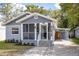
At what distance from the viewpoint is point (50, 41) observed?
8.38 metres

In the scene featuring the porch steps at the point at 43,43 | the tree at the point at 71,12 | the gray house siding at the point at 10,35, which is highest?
the tree at the point at 71,12

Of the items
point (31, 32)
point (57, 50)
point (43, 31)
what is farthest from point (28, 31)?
point (57, 50)

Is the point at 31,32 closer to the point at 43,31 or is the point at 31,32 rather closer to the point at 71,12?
the point at 43,31

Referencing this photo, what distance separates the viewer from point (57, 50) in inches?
330


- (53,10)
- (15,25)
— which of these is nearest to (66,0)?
(53,10)

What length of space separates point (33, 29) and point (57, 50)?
0.42m

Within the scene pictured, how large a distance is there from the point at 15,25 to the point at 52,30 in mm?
486

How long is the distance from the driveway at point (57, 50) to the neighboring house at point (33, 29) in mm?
83

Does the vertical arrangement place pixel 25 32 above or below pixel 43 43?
above

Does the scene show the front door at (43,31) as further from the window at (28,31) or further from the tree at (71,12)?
the tree at (71,12)

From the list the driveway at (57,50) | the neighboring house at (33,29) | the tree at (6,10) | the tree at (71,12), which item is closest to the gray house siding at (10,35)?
the neighboring house at (33,29)

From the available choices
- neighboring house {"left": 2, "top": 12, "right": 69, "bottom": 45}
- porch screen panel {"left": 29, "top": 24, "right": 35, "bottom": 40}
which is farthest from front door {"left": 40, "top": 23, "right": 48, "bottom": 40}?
porch screen panel {"left": 29, "top": 24, "right": 35, "bottom": 40}

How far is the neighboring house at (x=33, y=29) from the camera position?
8.35 meters

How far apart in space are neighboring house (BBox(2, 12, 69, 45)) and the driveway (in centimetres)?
8
